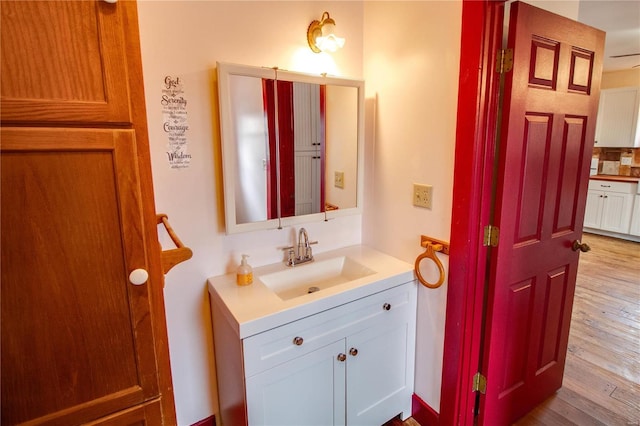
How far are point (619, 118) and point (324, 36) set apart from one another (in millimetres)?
5399

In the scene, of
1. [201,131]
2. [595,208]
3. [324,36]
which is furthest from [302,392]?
[595,208]

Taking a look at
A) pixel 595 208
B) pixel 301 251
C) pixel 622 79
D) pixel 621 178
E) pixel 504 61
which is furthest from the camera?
pixel 622 79

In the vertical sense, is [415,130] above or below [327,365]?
above

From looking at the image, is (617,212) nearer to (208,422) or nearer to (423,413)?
(423,413)

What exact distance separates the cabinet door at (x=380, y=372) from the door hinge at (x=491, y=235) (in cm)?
56

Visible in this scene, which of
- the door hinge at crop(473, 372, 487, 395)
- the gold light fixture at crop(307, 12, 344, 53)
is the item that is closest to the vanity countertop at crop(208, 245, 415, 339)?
the door hinge at crop(473, 372, 487, 395)

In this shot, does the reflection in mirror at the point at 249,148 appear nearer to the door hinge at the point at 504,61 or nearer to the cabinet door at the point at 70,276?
the cabinet door at the point at 70,276

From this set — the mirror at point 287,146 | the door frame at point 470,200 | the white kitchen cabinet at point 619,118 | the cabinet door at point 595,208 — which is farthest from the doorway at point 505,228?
the white kitchen cabinet at point 619,118

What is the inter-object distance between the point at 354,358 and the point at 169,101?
1383mm

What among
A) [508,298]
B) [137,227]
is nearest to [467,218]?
[508,298]

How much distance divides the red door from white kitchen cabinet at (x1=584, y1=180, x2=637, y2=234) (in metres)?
3.92

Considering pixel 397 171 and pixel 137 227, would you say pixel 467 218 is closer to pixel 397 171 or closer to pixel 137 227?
pixel 397 171

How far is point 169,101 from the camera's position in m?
1.40

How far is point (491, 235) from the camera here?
1469 millimetres
